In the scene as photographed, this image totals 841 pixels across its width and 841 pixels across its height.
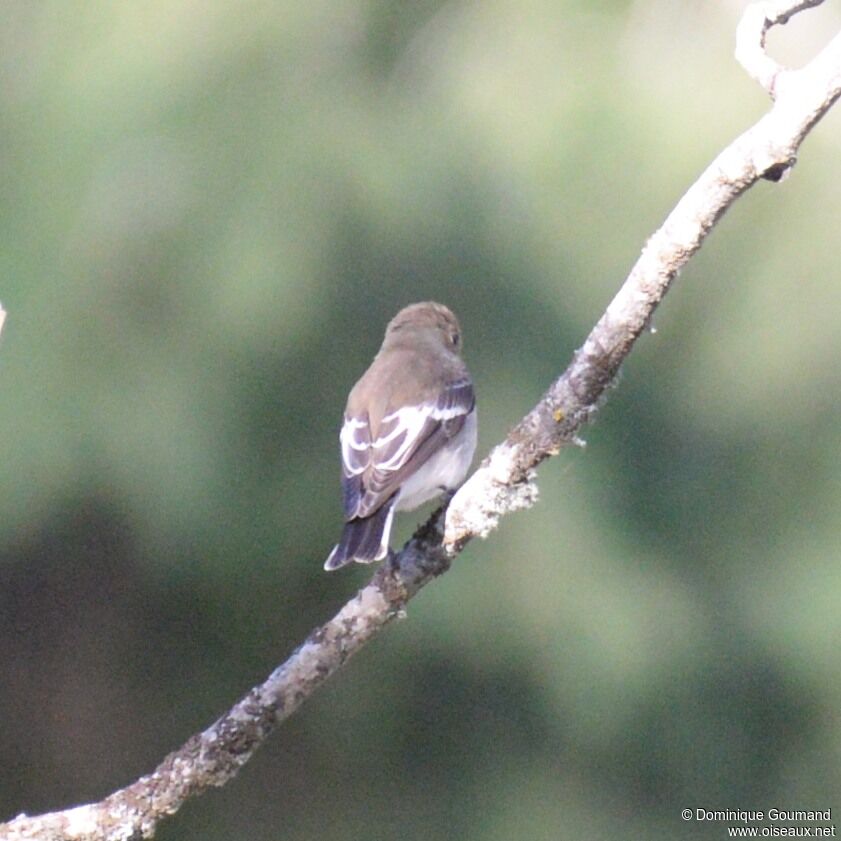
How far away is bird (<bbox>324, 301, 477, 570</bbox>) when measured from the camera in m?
2.79

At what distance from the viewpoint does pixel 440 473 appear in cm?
311

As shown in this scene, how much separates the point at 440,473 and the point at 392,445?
0.15 m

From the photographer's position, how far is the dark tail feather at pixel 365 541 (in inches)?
105

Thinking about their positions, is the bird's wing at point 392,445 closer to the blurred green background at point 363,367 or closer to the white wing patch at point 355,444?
the white wing patch at point 355,444

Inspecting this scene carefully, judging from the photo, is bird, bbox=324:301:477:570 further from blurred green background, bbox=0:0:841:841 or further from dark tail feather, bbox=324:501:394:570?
blurred green background, bbox=0:0:841:841

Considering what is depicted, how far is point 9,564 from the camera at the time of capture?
4.11 meters

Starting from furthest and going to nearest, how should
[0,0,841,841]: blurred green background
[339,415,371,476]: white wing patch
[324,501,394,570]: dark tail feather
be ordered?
[0,0,841,841]: blurred green background, [339,415,371,476]: white wing patch, [324,501,394,570]: dark tail feather

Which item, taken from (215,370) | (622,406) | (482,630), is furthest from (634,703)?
(215,370)

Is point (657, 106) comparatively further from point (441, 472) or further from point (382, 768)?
point (382, 768)

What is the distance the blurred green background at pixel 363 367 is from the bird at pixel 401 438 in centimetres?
66

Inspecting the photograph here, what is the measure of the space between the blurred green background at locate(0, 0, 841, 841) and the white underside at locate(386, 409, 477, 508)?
2.78ft

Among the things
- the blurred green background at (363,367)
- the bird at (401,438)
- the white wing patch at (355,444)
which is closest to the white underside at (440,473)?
the bird at (401,438)

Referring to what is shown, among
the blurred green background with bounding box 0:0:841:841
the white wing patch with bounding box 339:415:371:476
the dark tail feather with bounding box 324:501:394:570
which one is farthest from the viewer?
the blurred green background with bounding box 0:0:841:841

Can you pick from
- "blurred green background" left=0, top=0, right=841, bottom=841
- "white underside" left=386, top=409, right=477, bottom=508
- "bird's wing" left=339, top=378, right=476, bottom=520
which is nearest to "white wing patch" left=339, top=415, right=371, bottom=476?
"bird's wing" left=339, top=378, right=476, bottom=520
